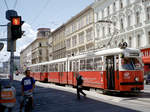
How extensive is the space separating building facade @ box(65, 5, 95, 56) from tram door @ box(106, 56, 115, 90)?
93.9 ft

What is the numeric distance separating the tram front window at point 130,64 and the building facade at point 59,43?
52.7m

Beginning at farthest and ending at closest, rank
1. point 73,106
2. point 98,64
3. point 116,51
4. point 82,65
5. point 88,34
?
point 88,34 → point 82,65 → point 98,64 → point 116,51 → point 73,106

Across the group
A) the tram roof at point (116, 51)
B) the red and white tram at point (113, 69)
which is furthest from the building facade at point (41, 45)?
the tram roof at point (116, 51)

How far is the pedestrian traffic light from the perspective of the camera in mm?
8277

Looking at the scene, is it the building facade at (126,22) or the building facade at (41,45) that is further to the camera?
the building facade at (41,45)

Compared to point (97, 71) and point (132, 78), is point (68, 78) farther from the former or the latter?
point (132, 78)

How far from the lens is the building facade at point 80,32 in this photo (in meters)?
50.4

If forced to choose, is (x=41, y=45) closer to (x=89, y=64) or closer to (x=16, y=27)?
(x=89, y=64)

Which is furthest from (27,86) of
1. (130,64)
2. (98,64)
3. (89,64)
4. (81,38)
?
(81,38)

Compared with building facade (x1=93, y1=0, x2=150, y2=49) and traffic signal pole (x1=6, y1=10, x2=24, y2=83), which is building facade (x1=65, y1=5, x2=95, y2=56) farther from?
traffic signal pole (x1=6, y1=10, x2=24, y2=83)

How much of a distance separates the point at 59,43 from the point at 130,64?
2324 inches

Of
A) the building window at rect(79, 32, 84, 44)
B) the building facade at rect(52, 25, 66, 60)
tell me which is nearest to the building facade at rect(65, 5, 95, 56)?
the building window at rect(79, 32, 84, 44)

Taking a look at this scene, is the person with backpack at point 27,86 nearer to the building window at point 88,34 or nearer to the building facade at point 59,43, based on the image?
the building window at point 88,34

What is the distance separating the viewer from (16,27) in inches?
331
